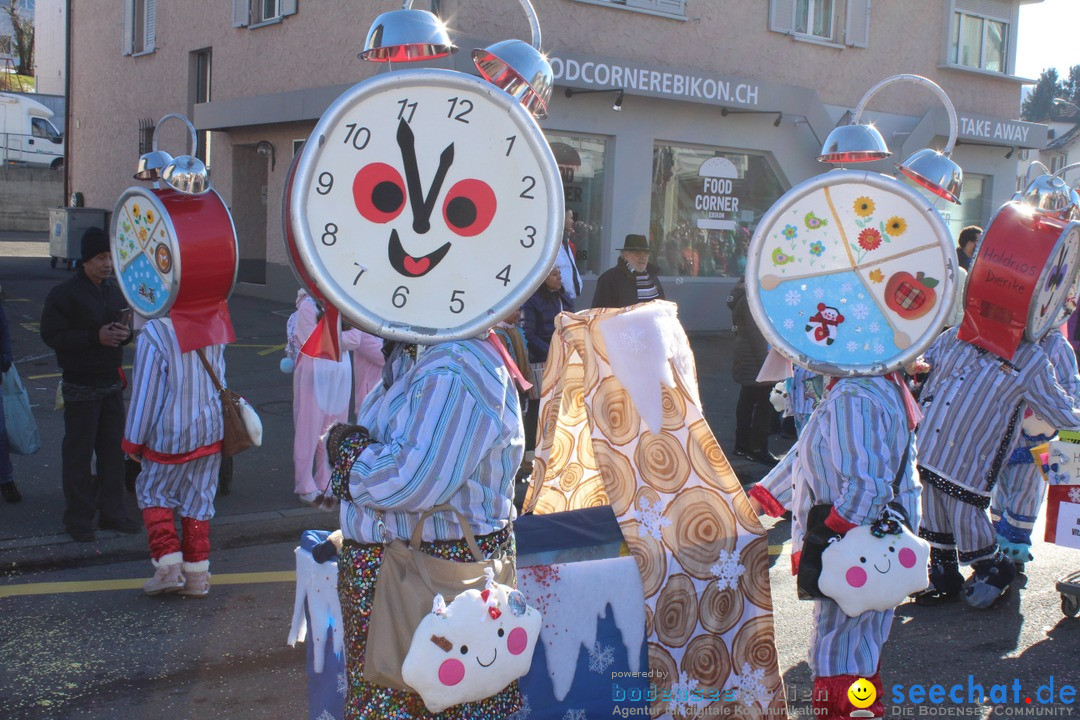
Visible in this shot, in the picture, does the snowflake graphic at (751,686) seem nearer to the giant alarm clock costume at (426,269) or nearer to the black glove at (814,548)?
the black glove at (814,548)

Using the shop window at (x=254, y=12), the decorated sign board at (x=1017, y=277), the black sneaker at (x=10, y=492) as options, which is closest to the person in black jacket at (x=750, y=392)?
the decorated sign board at (x=1017, y=277)

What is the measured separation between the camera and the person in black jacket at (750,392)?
28.5 feet

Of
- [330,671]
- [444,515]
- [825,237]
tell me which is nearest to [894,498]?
[825,237]

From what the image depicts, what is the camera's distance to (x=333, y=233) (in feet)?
8.61

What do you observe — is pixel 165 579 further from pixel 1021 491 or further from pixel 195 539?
pixel 1021 491

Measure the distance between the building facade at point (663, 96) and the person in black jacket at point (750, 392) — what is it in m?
5.90

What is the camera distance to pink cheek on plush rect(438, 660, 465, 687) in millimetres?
2517

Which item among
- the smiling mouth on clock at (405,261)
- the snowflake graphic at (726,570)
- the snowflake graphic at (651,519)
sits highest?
the smiling mouth on clock at (405,261)

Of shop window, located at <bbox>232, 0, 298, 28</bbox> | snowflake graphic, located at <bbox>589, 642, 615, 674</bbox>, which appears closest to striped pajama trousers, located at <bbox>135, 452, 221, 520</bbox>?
snowflake graphic, located at <bbox>589, 642, 615, 674</bbox>

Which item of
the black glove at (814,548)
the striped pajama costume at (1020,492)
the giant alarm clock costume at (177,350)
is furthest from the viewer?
the striped pajama costume at (1020,492)

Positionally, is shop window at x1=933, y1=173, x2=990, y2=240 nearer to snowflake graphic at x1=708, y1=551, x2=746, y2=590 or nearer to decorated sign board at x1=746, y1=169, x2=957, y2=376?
decorated sign board at x1=746, y1=169, x2=957, y2=376

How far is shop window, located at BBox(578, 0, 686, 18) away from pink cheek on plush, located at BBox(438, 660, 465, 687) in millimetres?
13937

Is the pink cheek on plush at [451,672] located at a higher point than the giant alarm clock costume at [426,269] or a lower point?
lower

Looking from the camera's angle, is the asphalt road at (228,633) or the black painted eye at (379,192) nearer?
the black painted eye at (379,192)
